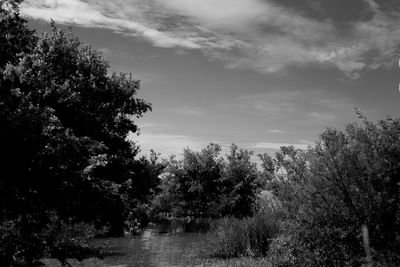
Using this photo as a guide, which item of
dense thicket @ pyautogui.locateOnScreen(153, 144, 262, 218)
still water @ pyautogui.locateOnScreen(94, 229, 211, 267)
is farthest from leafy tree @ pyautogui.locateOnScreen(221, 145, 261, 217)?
still water @ pyautogui.locateOnScreen(94, 229, 211, 267)

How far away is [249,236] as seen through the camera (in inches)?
629

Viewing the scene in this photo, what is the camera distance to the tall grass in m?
15.6

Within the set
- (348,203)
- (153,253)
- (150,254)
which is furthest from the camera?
(153,253)

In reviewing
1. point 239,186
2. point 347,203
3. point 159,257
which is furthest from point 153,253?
point 239,186

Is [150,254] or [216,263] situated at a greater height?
[216,263]

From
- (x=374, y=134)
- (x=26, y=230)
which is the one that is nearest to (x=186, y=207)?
(x=374, y=134)

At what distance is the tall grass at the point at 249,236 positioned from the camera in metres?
15.6

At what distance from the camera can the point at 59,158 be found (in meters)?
6.25

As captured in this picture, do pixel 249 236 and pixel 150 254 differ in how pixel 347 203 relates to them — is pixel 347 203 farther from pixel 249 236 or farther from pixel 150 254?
pixel 150 254

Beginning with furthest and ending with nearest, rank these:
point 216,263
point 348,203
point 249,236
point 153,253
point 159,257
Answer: point 153,253
point 159,257
point 249,236
point 216,263
point 348,203

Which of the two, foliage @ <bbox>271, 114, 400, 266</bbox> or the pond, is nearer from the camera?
foliage @ <bbox>271, 114, 400, 266</bbox>

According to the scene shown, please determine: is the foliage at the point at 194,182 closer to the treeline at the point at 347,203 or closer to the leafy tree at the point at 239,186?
the leafy tree at the point at 239,186

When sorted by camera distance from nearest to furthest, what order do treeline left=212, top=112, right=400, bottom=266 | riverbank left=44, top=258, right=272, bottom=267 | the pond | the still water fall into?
treeline left=212, top=112, right=400, bottom=266
riverbank left=44, top=258, right=272, bottom=267
the pond
the still water

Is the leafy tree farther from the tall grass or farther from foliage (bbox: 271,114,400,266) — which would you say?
foliage (bbox: 271,114,400,266)
